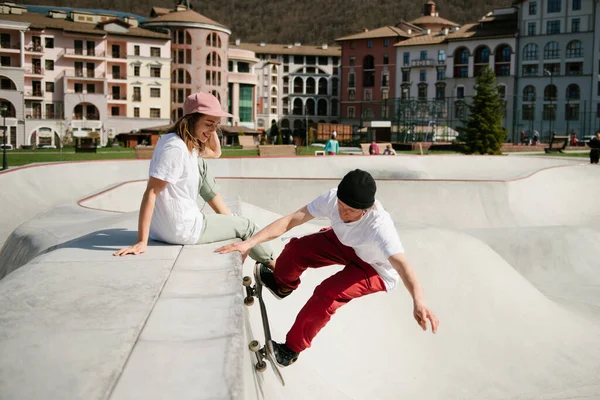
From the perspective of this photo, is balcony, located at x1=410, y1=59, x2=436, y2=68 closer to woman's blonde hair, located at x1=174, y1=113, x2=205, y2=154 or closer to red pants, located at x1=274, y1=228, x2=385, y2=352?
woman's blonde hair, located at x1=174, y1=113, x2=205, y2=154

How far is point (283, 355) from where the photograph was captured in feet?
14.7

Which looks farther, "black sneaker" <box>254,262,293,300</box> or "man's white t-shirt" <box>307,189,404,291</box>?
"black sneaker" <box>254,262,293,300</box>

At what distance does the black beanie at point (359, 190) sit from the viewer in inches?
164

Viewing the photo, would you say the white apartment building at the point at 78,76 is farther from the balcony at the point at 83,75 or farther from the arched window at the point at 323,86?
the arched window at the point at 323,86

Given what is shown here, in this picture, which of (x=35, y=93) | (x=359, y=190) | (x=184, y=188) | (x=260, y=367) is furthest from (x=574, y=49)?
(x=260, y=367)

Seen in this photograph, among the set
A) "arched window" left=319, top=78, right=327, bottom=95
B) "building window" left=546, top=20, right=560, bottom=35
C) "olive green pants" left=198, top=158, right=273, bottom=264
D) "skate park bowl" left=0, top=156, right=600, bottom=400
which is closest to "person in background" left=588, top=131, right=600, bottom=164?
"skate park bowl" left=0, top=156, right=600, bottom=400

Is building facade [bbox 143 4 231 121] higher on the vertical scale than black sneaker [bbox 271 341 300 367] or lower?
higher

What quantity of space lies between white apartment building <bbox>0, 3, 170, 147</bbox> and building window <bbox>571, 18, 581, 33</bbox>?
47616 mm

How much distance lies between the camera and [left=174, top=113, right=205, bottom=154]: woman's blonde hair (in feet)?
16.4

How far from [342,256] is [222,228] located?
1.10 metres

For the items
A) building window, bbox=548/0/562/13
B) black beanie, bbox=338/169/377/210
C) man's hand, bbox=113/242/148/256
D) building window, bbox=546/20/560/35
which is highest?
building window, bbox=548/0/562/13

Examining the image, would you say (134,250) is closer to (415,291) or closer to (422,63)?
(415,291)

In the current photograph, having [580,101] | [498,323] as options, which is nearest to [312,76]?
[580,101]

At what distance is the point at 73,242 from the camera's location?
555 centimetres
